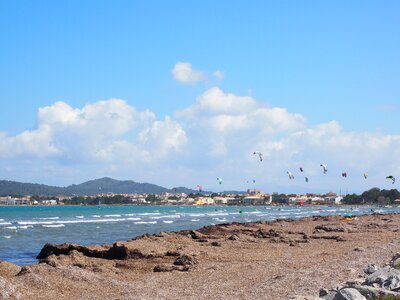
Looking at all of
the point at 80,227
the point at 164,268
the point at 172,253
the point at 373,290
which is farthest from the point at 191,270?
the point at 80,227

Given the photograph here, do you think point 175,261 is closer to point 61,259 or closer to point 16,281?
point 61,259

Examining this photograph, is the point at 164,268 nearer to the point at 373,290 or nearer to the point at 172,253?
the point at 172,253

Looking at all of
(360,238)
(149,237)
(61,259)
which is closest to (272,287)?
(61,259)

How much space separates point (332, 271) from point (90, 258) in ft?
25.5

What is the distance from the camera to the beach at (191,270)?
548 inches

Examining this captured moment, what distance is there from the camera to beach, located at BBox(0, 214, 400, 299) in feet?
45.7

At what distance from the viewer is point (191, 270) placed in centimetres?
1756

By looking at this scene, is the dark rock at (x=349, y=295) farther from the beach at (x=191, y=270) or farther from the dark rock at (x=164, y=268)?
the dark rock at (x=164, y=268)

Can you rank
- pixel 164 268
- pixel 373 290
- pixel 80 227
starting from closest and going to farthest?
pixel 373 290, pixel 164 268, pixel 80 227

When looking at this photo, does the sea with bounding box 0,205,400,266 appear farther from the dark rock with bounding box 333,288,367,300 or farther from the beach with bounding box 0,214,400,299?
the dark rock with bounding box 333,288,367,300

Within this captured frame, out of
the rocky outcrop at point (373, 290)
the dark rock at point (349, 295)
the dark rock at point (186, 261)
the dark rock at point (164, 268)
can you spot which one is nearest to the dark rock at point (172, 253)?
the dark rock at point (186, 261)

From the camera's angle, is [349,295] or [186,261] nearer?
[349,295]

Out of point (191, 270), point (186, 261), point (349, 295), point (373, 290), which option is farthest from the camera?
point (186, 261)

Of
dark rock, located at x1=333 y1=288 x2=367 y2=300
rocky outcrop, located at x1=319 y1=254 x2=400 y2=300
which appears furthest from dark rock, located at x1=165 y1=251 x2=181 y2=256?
dark rock, located at x1=333 y1=288 x2=367 y2=300
